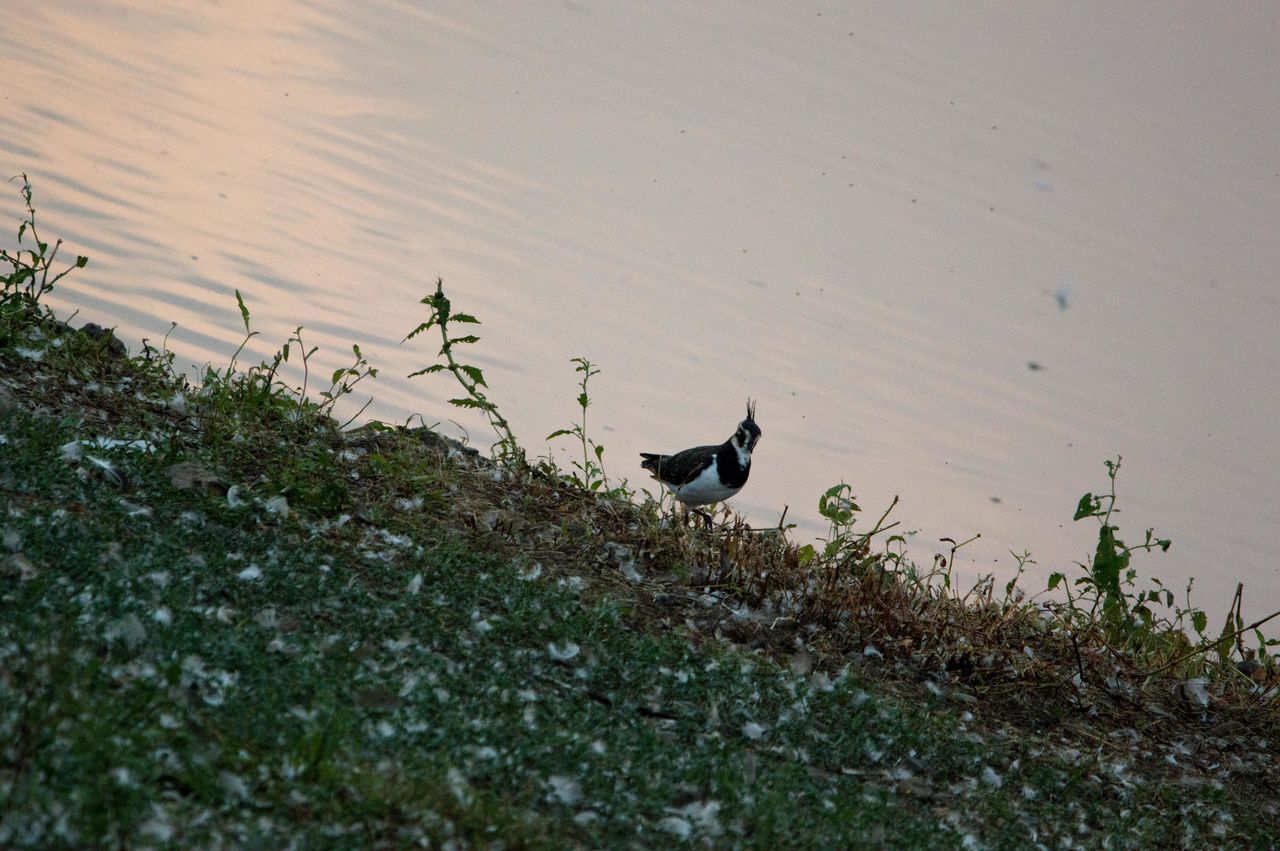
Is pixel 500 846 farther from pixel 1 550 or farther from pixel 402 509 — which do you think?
pixel 402 509

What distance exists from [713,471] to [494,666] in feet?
7.59

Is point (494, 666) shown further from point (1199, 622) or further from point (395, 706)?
point (1199, 622)

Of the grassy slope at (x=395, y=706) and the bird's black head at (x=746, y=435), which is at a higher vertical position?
the bird's black head at (x=746, y=435)

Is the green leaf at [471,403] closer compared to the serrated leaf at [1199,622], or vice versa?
the green leaf at [471,403]

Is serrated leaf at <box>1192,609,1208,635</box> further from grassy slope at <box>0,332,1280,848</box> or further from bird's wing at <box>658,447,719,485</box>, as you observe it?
bird's wing at <box>658,447,719,485</box>

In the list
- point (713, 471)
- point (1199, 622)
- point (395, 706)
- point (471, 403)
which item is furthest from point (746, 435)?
point (395, 706)

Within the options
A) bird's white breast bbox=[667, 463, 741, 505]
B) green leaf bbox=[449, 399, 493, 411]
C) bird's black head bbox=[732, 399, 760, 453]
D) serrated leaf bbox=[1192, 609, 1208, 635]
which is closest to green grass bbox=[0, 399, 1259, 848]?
green leaf bbox=[449, 399, 493, 411]

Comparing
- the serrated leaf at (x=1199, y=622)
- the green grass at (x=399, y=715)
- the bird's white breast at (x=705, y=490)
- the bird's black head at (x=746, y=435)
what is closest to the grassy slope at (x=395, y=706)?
the green grass at (x=399, y=715)

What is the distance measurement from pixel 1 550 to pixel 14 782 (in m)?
1.43

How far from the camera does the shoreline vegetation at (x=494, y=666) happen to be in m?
3.11

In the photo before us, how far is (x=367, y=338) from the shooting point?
8.97 meters

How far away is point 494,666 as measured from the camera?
413 centimetres

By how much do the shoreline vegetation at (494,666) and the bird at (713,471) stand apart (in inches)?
8.3

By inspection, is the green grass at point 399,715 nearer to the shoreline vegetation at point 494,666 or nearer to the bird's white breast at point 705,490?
the shoreline vegetation at point 494,666
